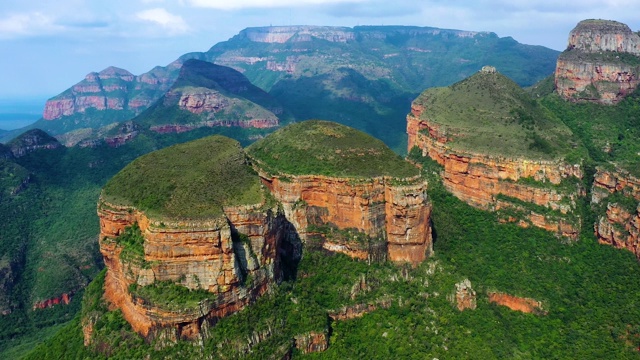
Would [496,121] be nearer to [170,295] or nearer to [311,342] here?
[311,342]

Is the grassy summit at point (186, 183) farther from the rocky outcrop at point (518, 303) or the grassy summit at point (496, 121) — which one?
the grassy summit at point (496, 121)

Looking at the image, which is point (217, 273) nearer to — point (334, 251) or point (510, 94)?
point (334, 251)

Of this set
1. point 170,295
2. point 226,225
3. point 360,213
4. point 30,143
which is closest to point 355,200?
point 360,213

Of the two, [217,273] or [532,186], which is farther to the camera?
[532,186]

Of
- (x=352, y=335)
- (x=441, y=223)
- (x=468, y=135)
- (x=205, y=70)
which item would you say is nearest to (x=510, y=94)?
(x=468, y=135)

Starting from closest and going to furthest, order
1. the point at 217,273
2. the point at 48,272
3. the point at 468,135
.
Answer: the point at 217,273
the point at 468,135
the point at 48,272

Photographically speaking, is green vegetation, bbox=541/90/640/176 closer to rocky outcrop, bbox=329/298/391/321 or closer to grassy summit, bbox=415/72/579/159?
grassy summit, bbox=415/72/579/159

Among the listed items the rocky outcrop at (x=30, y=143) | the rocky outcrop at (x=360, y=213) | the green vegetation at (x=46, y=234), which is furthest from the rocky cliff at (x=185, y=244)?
the rocky outcrop at (x=30, y=143)
